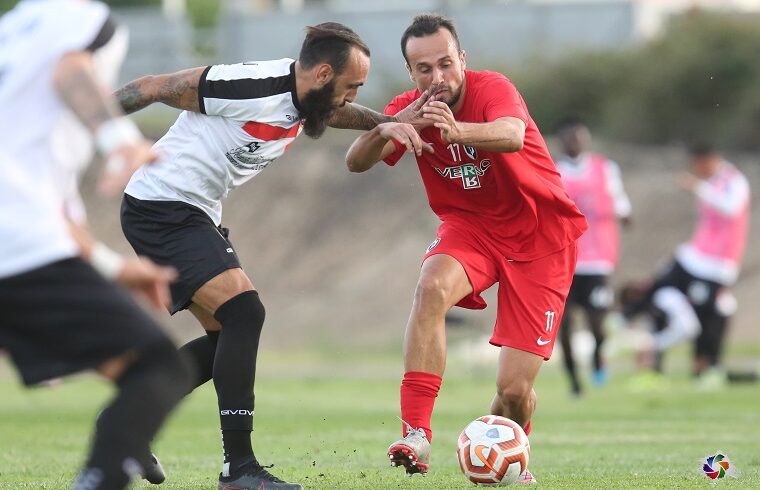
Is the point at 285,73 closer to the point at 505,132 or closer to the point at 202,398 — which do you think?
the point at 505,132

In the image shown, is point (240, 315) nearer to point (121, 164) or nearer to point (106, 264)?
point (106, 264)

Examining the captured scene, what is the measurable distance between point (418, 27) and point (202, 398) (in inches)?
421

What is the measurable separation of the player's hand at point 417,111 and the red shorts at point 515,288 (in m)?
0.75

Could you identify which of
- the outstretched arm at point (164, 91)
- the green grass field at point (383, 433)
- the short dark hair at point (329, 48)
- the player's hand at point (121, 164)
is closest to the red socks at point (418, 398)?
the green grass field at point (383, 433)

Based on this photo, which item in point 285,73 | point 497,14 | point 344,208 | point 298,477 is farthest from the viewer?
point 497,14

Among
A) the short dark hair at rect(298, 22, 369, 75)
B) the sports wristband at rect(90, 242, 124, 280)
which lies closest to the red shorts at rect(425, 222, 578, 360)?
the short dark hair at rect(298, 22, 369, 75)

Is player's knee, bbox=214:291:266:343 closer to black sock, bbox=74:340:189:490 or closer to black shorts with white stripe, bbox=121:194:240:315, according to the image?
black shorts with white stripe, bbox=121:194:240:315

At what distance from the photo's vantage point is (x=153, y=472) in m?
7.18

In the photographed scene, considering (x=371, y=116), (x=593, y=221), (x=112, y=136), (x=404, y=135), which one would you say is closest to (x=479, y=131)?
(x=404, y=135)

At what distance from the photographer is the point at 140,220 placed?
7.15 metres

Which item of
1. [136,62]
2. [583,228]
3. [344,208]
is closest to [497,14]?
[344,208]

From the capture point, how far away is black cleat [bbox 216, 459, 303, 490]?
6699 millimetres

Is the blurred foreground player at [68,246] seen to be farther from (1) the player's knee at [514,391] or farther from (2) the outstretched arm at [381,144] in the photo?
(1) the player's knee at [514,391]

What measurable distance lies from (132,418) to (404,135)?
2784 millimetres
